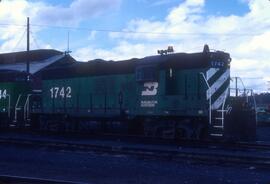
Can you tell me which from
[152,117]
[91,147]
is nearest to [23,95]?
[152,117]

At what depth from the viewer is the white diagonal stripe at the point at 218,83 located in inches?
687

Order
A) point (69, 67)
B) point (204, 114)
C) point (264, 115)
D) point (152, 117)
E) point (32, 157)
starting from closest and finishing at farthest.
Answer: point (32, 157)
point (204, 114)
point (152, 117)
point (69, 67)
point (264, 115)

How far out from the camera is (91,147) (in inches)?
601

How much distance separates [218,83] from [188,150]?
4.12m

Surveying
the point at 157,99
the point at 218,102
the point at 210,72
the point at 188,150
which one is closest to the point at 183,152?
the point at 188,150

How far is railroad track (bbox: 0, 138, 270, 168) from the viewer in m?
11.7

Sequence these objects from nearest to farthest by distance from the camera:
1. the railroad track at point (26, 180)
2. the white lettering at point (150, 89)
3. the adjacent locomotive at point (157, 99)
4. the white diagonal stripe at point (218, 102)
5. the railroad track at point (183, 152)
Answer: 1. the railroad track at point (26, 180)
2. the railroad track at point (183, 152)
3. the adjacent locomotive at point (157, 99)
4. the white diagonal stripe at point (218, 102)
5. the white lettering at point (150, 89)

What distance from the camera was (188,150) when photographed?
48.8 feet

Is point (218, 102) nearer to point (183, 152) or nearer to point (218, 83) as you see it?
point (218, 83)

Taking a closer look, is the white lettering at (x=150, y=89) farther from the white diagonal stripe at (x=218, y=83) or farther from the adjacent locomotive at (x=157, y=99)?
the white diagonal stripe at (x=218, y=83)

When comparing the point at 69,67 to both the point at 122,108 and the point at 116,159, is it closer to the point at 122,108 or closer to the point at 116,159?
the point at 122,108

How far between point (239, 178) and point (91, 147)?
6.68 meters

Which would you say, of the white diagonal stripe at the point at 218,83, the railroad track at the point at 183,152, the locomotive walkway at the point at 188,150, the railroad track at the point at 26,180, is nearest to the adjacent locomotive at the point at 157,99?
the white diagonal stripe at the point at 218,83

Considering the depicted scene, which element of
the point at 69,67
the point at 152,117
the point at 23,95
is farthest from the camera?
the point at 23,95
